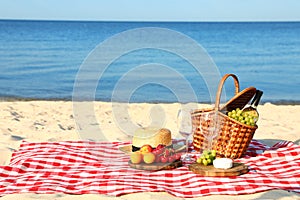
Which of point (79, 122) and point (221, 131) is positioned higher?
point (79, 122)

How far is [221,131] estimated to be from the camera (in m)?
4.30

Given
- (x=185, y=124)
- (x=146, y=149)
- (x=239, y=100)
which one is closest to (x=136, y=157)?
(x=146, y=149)

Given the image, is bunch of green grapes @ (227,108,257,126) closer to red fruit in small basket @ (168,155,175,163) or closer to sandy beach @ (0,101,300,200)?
red fruit in small basket @ (168,155,175,163)

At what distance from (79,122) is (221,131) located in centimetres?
238

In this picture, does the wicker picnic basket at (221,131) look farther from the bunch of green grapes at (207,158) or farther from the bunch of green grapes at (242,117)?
the bunch of green grapes at (207,158)

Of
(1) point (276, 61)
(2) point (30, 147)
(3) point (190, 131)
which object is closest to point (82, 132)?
(2) point (30, 147)

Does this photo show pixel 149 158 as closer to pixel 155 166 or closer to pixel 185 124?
pixel 155 166

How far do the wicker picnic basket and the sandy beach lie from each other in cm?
97

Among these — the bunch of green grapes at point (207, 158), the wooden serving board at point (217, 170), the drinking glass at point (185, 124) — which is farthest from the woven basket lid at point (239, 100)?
the wooden serving board at point (217, 170)

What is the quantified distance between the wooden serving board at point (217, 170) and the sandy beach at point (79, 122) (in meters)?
1.35

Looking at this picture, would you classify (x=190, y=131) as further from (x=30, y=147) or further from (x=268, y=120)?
(x=268, y=120)

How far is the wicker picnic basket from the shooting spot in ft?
14.0

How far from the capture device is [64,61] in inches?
624

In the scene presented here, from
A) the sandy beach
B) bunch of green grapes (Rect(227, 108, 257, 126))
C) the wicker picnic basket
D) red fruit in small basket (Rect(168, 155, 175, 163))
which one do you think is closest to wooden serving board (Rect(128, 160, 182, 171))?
red fruit in small basket (Rect(168, 155, 175, 163))
